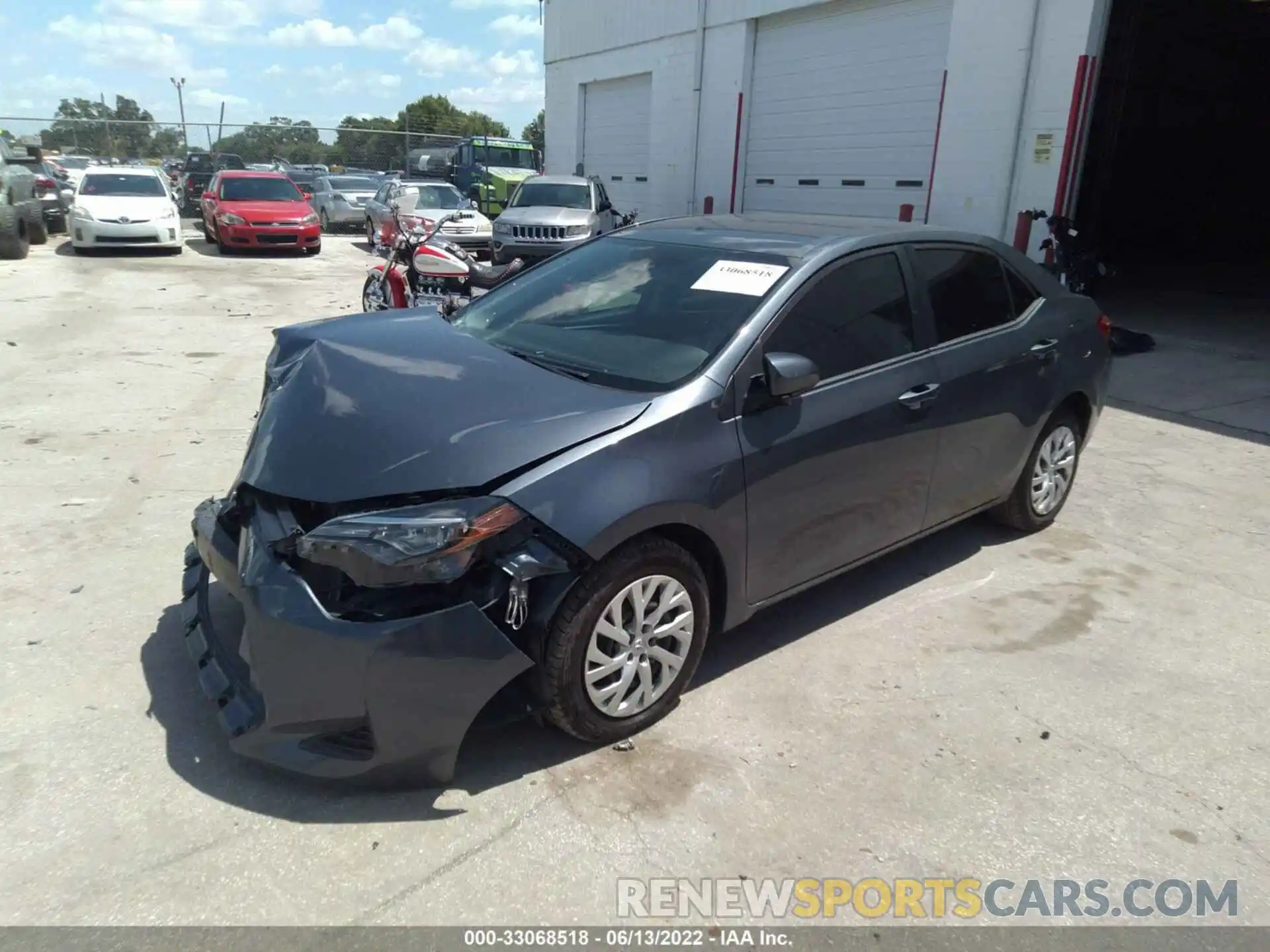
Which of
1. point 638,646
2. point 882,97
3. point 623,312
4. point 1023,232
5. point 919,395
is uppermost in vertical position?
point 882,97

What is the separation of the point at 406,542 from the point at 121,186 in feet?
57.9

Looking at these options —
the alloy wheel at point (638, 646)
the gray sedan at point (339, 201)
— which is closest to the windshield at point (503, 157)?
the gray sedan at point (339, 201)

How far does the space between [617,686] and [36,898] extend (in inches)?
65.4

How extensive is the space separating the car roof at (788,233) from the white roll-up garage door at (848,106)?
9359mm

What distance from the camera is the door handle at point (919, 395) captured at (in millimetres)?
3756

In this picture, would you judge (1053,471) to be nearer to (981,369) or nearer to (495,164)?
(981,369)

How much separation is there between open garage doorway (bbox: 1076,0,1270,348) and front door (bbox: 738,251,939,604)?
1300cm

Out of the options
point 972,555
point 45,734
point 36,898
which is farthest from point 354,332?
point 972,555

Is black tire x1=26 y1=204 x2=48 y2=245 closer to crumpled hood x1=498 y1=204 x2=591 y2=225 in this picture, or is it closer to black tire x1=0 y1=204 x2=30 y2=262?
black tire x1=0 y1=204 x2=30 y2=262

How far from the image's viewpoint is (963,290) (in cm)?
426

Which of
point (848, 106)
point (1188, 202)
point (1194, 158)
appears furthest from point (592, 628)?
point (1188, 202)

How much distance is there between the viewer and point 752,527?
127 inches

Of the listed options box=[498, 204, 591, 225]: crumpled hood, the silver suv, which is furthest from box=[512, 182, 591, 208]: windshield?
box=[498, 204, 591, 225]: crumpled hood

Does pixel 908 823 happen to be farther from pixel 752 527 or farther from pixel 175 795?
pixel 175 795
